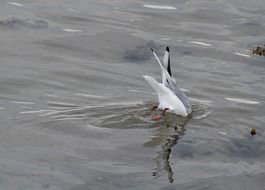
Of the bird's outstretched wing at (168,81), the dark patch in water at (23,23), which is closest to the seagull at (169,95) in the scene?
the bird's outstretched wing at (168,81)

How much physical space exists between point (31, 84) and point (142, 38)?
3.47 m

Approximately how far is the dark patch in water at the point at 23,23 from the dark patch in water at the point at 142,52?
6.35 feet

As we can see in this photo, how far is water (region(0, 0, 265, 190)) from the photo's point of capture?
24.8 feet

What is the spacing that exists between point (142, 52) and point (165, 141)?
425 centimetres

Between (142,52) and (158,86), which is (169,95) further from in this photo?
(142,52)

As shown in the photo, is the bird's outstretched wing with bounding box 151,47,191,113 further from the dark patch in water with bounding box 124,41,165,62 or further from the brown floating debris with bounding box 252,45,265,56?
the brown floating debris with bounding box 252,45,265,56

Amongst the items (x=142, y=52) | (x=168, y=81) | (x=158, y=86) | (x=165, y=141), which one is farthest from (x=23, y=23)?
(x=165, y=141)

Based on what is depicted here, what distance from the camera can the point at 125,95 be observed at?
10273 millimetres

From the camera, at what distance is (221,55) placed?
1273 centimetres

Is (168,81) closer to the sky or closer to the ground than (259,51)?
closer to the sky

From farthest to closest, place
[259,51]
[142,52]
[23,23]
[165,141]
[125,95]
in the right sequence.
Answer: [23,23]
[259,51]
[142,52]
[125,95]
[165,141]

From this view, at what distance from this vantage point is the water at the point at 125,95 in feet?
24.8

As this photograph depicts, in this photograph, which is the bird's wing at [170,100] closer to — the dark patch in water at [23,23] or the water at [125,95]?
the water at [125,95]

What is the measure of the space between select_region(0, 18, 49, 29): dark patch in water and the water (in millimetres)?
22
